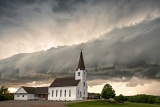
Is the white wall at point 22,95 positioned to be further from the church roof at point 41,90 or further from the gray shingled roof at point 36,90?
the church roof at point 41,90

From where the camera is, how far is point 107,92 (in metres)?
79.2

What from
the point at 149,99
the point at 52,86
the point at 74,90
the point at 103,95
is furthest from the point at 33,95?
the point at 149,99

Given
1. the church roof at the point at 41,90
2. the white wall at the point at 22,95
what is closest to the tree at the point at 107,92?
the church roof at the point at 41,90

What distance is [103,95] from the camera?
7962 cm

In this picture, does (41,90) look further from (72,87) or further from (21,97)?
(72,87)

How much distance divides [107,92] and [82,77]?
18.1m

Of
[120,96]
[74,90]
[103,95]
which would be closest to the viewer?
[103,95]

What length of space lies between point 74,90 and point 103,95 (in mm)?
15428

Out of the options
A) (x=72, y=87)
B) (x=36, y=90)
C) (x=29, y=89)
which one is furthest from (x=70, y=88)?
(x=29, y=89)

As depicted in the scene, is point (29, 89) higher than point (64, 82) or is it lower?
lower

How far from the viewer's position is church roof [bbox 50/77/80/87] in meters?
93.8

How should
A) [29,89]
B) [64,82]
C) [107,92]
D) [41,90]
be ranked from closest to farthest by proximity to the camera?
[107,92]
[64,82]
[41,90]
[29,89]

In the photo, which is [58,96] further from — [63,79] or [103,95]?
[103,95]

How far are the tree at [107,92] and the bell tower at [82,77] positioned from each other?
15457 mm
